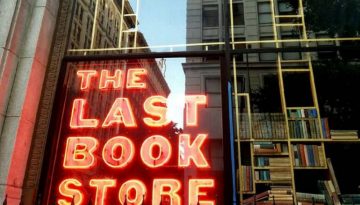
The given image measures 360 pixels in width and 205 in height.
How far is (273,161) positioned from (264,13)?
12.8 m

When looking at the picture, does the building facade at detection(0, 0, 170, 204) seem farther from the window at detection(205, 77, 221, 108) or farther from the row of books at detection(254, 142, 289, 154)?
the window at detection(205, 77, 221, 108)

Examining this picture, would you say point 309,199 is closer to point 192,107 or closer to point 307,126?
point 307,126

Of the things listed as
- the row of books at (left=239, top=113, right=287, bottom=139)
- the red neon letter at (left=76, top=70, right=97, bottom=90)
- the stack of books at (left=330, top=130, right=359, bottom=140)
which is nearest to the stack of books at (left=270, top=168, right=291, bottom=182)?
the row of books at (left=239, top=113, right=287, bottom=139)

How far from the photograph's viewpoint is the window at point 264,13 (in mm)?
18297

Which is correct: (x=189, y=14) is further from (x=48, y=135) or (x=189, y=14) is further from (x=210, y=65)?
(x=48, y=135)

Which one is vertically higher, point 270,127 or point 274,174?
point 270,127

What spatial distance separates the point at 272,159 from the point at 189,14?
13.0 metres

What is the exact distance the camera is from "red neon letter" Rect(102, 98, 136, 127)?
6883mm

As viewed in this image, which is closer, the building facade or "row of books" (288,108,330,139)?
the building facade

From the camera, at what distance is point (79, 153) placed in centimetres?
656

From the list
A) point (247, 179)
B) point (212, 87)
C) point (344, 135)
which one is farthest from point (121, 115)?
point (212, 87)

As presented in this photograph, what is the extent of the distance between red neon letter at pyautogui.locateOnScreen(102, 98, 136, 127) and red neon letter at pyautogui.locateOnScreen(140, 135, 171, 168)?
0.56 metres

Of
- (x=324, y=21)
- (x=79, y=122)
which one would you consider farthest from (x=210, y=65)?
(x=79, y=122)

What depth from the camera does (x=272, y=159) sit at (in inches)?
301
